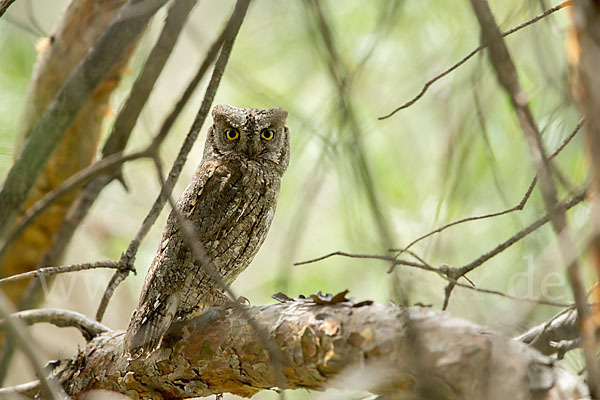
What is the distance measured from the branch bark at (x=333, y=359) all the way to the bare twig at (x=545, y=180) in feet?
0.80

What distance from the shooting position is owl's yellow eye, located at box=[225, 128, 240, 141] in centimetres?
261

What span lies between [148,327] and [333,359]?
2.60 ft

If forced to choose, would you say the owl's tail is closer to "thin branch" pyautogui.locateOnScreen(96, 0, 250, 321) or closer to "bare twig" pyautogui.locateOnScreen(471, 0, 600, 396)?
"thin branch" pyautogui.locateOnScreen(96, 0, 250, 321)

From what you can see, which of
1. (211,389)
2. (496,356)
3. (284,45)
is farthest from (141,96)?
(284,45)

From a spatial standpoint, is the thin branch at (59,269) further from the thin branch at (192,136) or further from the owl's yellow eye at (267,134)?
the owl's yellow eye at (267,134)

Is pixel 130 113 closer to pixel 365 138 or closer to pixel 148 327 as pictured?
pixel 148 327

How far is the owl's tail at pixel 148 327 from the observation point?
6.51ft

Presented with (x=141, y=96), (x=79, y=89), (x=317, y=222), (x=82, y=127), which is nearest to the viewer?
(x=141, y=96)

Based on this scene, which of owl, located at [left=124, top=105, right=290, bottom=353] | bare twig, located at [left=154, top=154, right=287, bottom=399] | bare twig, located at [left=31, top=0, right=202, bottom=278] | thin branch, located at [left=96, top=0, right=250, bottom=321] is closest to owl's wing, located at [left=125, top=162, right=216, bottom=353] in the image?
owl, located at [left=124, top=105, right=290, bottom=353]

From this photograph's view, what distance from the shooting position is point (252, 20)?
436 centimetres

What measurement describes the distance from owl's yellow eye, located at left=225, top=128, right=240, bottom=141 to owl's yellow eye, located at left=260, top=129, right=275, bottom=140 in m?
0.11

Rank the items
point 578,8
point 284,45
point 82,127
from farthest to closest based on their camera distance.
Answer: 1. point 284,45
2. point 82,127
3. point 578,8

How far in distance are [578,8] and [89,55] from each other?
215 centimetres

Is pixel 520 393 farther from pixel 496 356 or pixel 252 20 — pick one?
pixel 252 20
